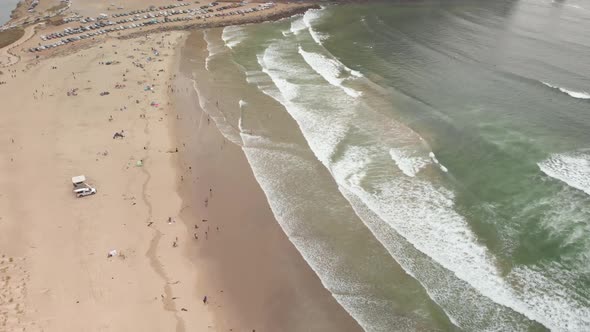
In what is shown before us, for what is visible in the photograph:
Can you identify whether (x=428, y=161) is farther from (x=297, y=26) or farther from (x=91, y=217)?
(x=297, y=26)

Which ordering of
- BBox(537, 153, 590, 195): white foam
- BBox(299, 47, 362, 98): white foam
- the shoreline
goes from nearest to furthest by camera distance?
the shoreline < BBox(537, 153, 590, 195): white foam < BBox(299, 47, 362, 98): white foam

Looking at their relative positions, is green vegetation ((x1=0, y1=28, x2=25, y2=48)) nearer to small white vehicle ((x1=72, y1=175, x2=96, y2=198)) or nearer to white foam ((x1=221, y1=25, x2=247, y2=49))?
white foam ((x1=221, y1=25, x2=247, y2=49))

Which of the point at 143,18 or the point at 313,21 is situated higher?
the point at 143,18

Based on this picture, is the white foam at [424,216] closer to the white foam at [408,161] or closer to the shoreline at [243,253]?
the white foam at [408,161]

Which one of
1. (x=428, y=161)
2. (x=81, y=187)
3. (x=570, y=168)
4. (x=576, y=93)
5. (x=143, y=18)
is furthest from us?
(x=143, y=18)

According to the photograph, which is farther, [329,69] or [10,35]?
[10,35]

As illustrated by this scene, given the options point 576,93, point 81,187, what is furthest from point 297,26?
point 81,187

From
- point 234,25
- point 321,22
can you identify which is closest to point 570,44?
point 321,22

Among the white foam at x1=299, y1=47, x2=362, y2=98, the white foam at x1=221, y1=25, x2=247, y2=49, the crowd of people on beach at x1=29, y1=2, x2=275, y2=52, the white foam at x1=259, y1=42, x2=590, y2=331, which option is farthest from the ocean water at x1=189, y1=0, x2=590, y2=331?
the crowd of people on beach at x1=29, y1=2, x2=275, y2=52
